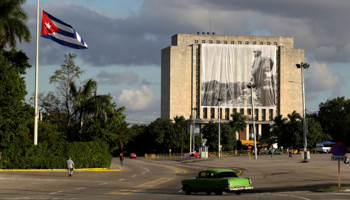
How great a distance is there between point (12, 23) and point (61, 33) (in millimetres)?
13259

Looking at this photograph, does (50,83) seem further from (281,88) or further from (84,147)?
(281,88)

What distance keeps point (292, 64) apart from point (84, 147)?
528 feet

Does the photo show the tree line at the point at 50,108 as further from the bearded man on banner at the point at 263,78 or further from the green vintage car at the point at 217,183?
the bearded man on banner at the point at 263,78

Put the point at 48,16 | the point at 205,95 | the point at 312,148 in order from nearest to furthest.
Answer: the point at 48,16
the point at 312,148
the point at 205,95

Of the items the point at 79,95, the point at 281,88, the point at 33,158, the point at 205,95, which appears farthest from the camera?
the point at 281,88

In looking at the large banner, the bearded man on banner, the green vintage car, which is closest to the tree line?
the green vintage car

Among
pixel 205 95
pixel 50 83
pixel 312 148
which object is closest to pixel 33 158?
pixel 50 83

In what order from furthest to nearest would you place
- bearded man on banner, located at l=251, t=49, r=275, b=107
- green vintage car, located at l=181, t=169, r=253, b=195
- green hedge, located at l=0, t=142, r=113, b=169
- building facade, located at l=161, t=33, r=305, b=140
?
bearded man on banner, located at l=251, t=49, r=275, b=107, building facade, located at l=161, t=33, r=305, b=140, green hedge, located at l=0, t=142, r=113, b=169, green vintage car, located at l=181, t=169, r=253, b=195

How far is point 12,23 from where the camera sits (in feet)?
168

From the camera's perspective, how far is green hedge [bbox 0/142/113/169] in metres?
42.9

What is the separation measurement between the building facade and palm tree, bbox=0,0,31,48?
128545 mm

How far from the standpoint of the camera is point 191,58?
7446 inches

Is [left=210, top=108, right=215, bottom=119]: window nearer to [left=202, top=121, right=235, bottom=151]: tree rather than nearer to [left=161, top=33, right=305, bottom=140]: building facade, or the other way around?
[left=161, top=33, right=305, bottom=140]: building facade

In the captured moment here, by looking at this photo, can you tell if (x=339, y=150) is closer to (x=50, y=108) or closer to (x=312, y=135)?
(x=50, y=108)
